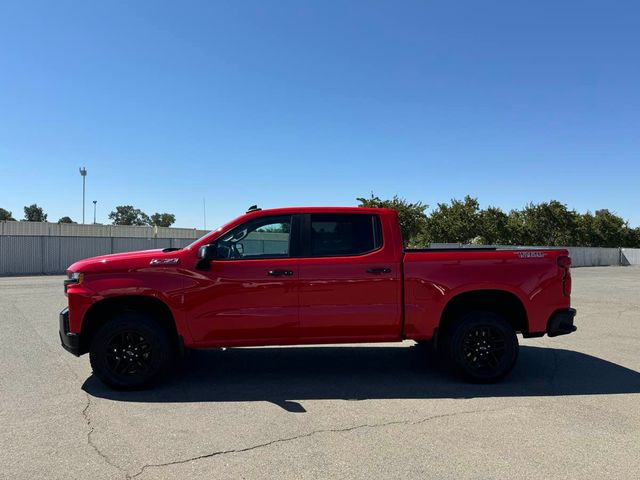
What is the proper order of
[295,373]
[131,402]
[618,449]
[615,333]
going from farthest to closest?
[615,333], [295,373], [131,402], [618,449]

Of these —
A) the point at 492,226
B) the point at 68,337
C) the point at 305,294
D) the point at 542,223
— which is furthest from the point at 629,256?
the point at 68,337

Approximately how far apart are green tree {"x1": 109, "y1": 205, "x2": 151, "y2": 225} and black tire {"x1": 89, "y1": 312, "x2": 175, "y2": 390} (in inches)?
5337

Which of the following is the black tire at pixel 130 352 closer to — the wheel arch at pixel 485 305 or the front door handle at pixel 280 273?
the front door handle at pixel 280 273

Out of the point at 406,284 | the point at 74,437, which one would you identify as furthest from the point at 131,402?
the point at 406,284

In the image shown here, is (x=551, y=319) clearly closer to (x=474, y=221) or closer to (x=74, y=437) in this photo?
(x=74, y=437)

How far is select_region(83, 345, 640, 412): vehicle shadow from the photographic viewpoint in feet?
16.6

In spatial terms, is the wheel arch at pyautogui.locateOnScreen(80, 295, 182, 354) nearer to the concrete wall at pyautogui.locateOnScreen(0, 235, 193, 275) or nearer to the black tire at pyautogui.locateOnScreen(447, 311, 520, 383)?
the black tire at pyautogui.locateOnScreen(447, 311, 520, 383)

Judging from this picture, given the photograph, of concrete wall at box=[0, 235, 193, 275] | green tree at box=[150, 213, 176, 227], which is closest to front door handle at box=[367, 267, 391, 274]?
concrete wall at box=[0, 235, 193, 275]

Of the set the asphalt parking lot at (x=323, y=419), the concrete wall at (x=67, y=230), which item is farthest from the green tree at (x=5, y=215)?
the asphalt parking lot at (x=323, y=419)

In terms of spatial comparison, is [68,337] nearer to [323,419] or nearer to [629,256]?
[323,419]

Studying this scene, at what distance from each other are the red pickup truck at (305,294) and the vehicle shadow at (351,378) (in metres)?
0.32

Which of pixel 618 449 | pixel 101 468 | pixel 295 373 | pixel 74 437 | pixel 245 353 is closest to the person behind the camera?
pixel 101 468

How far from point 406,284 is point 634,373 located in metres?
3.16

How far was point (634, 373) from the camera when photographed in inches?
233
